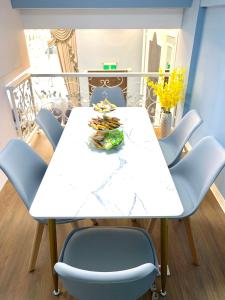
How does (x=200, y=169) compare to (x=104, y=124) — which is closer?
(x=200, y=169)

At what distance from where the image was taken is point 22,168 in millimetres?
1450

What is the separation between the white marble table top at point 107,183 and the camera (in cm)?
107

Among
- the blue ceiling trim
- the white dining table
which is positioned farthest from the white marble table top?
the blue ceiling trim

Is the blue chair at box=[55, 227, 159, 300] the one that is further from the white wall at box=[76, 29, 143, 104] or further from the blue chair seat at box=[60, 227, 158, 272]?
the white wall at box=[76, 29, 143, 104]

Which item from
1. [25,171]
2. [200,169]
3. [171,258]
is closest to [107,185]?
[25,171]

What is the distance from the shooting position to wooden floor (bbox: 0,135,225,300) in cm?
145

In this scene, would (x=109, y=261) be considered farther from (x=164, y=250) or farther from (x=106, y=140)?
(x=106, y=140)

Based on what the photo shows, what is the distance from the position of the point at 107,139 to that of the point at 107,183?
410 millimetres

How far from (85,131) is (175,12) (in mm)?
2156

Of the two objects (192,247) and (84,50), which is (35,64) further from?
(192,247)

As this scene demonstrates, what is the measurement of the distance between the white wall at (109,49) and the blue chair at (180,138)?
2.93 meters

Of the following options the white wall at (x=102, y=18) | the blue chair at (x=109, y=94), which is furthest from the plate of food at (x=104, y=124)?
the white wall at (x=102, y=18)

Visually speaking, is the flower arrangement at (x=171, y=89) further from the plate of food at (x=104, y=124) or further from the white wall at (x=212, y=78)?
the plate of food at (x=104, y=124)

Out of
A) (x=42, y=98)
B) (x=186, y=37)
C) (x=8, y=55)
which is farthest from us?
(x=42, y=98)
